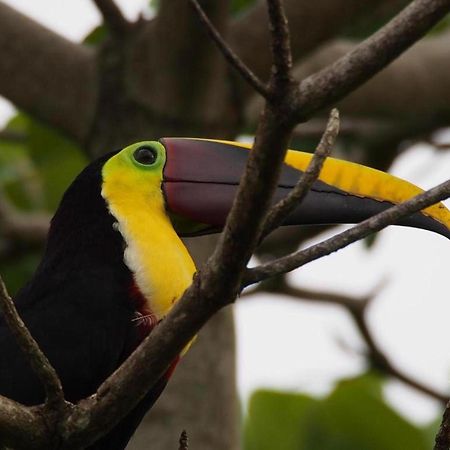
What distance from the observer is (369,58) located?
192cm

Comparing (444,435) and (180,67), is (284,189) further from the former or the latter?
(180,67)

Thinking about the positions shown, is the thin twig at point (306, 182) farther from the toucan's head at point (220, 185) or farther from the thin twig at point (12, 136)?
the thin twig at point (12, 136)

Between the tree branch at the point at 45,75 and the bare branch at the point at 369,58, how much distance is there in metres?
2.28

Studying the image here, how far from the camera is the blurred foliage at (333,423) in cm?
481

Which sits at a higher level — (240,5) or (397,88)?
(240,5)

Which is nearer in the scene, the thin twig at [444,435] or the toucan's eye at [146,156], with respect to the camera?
the thin twig at [444,435]

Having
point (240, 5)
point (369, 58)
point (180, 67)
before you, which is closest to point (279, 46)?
point (369, 58)

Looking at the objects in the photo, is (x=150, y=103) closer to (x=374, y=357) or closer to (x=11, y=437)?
(x=374, y=357)

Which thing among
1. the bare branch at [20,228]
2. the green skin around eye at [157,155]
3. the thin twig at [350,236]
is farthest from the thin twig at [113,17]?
the thin twig at [350,236]

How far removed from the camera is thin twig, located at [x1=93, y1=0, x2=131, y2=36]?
13.3 feet

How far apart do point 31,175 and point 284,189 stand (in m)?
2.74

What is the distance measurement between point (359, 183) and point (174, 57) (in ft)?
4.35

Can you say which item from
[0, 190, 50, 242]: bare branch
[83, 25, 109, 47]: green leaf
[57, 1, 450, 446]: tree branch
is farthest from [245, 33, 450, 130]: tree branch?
[57, 1, 450, 446]: tree branch

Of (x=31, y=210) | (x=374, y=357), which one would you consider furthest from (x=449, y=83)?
(x=31, y=210)
